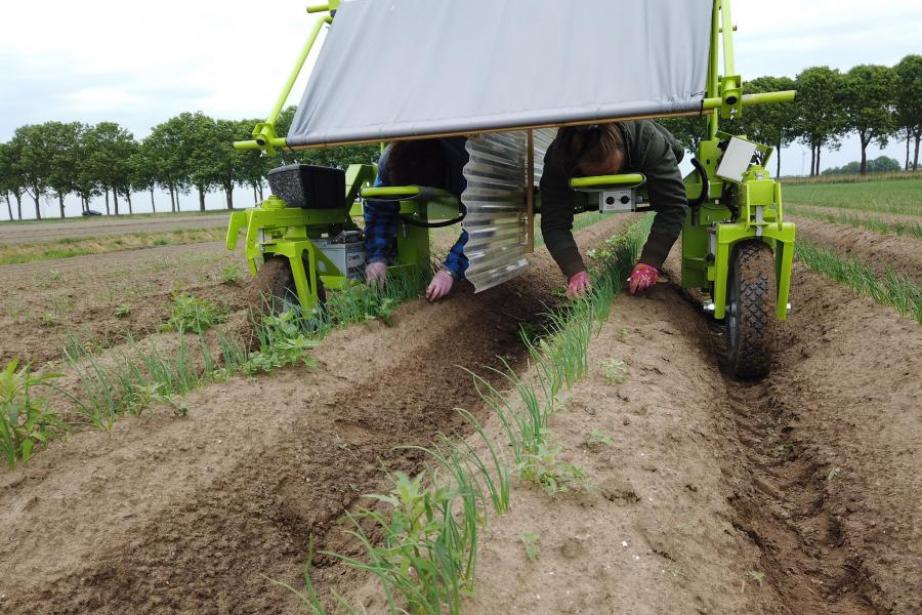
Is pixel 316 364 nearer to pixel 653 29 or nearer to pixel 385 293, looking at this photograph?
pixel 385 293

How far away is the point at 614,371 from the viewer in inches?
118

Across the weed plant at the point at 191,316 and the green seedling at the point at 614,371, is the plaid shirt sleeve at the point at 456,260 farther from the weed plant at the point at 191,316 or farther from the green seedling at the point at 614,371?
the green seedling at the point at 614,371

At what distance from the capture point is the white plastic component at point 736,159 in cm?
419

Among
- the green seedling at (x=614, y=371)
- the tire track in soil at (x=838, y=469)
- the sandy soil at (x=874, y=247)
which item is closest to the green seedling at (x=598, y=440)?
the tire track in soil at (x=838, y=469)

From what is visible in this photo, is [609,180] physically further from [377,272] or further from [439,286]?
[377,272]

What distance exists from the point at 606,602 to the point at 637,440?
912 millimetres

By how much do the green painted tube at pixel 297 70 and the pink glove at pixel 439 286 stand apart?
62.4 inches

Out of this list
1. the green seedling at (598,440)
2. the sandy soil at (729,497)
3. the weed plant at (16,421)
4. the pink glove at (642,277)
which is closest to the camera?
the sandy soil at (729,497)

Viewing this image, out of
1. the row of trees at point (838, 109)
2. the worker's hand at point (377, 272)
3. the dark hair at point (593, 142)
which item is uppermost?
the row of trees at point (838, 109)

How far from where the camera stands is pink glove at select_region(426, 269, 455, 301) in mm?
5070

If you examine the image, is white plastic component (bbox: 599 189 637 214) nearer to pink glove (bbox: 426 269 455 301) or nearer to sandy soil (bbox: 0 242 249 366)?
pink glove (bbox: 426 269 455 301)

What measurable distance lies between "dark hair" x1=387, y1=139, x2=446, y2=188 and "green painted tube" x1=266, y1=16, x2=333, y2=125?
823 millimetres

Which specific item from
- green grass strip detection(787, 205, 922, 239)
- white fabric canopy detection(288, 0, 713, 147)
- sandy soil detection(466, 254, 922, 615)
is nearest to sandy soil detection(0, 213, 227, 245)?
white fabric canopy detection(288, 0, 713, 147)

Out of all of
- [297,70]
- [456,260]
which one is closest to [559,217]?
[456,260]
